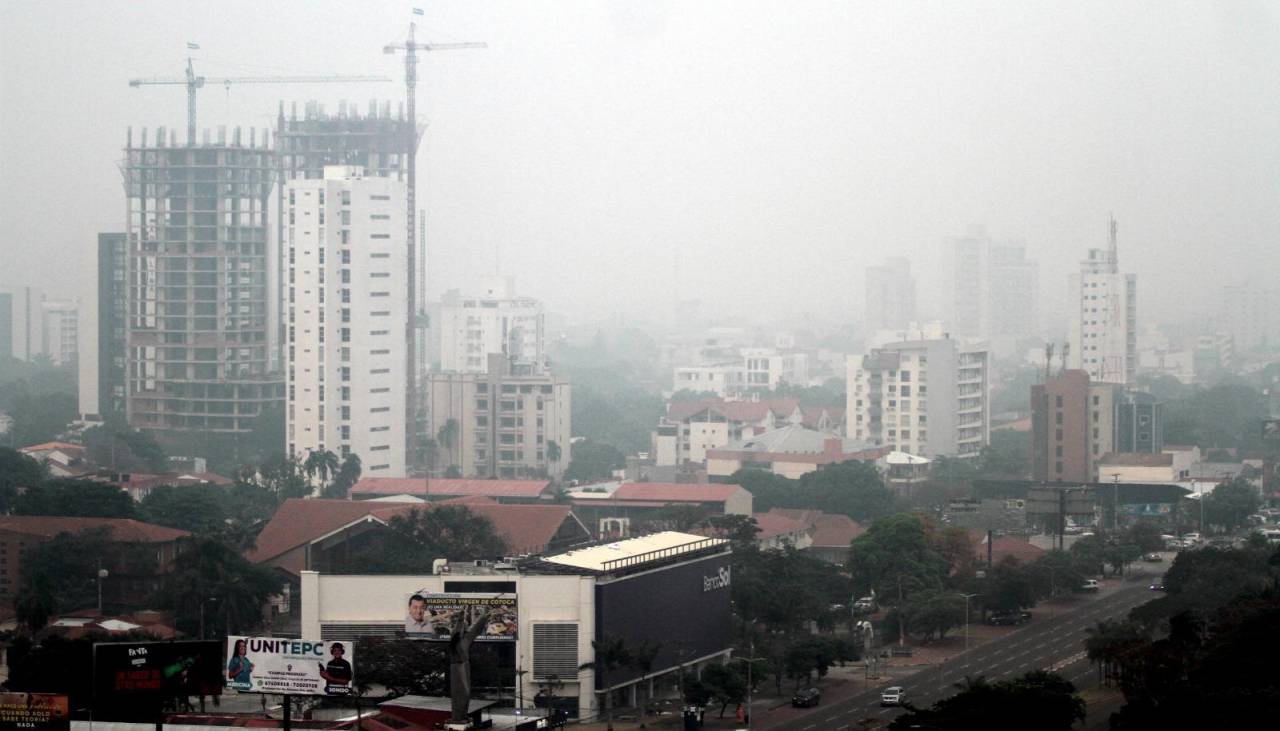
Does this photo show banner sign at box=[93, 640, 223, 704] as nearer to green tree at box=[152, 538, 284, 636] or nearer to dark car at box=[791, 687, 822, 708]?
dark car at box=[791, 687, 822, 708]

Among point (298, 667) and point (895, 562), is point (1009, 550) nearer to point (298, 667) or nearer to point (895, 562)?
point (895, 562)

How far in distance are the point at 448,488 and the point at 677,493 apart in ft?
A: 12.7

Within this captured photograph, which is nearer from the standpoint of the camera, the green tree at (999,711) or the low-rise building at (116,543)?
the green tree at (999,711)

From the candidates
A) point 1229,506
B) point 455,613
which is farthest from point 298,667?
point 1229,506

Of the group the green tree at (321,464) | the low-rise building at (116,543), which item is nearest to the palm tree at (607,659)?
the low-rise building at (116,543)

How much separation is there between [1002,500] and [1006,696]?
19.4 meters

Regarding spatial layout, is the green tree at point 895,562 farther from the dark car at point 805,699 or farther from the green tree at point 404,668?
the green tree at point 404,668

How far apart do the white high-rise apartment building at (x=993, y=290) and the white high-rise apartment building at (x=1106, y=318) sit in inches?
1431

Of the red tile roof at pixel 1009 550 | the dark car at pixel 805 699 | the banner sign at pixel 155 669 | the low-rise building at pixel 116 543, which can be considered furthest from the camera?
the red tile roof at pixel 1009 550

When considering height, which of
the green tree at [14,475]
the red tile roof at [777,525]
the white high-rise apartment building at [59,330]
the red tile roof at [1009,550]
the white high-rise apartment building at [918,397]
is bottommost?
the red tile roof at [1009,550]

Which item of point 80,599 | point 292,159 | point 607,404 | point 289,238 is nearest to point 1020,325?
point 607,404

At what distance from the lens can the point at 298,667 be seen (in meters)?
13.3

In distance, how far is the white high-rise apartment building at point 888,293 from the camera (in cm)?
10081

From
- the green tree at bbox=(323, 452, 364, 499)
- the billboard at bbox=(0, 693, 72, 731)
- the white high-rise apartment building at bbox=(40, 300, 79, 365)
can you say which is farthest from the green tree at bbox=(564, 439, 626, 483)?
the white high-rise apartment building at bbox=(40, 300, 79, 365)
